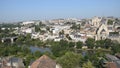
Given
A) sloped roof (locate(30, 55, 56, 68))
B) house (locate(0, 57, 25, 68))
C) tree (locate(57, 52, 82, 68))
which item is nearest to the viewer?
sloped roof (locate(30, 55, 56, 68))

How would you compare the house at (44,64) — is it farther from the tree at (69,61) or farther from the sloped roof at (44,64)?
the tree at (69,61)

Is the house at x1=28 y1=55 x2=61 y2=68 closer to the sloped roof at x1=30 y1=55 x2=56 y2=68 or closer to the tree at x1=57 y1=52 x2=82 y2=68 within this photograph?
the sloped roof at x1=30 y1=55 x2=56 y2=68

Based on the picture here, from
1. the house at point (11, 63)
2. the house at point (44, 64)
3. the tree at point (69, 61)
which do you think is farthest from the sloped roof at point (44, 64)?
the house at point (11, 63)

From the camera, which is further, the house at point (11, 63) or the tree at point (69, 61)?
Answer: the house at point (11, 63)

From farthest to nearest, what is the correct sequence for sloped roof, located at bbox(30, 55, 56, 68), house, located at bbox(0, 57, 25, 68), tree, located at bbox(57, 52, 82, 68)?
house, located at bbox(0, 57, 25, 68) → tree, located at bbox(57, 52, 82, 68) → sloped roof, located at bbox(30, 55, 56, 68)

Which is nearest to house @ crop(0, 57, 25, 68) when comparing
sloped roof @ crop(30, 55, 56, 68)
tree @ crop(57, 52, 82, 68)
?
sloped roof @ crop(30, 55, 56, 68)

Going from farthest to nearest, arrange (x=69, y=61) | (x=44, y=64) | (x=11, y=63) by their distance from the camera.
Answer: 1. (x=11, y=63)
2. (x=69, y=61)
3. (x=44, y=64)

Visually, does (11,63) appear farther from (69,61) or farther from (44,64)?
(69,61)

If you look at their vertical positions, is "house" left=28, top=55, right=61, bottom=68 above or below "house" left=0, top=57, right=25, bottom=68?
above

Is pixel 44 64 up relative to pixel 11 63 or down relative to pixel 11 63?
up

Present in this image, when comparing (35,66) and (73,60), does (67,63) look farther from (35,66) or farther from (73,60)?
(35,66)

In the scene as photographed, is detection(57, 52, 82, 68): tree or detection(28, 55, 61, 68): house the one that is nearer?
detection(28, 55, 61, 68): house

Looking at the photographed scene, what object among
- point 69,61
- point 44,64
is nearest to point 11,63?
point 44,64
